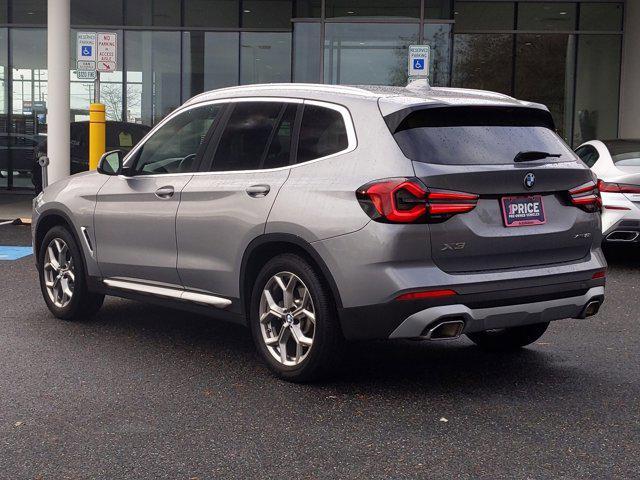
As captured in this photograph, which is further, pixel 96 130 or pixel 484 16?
pixel 484 16

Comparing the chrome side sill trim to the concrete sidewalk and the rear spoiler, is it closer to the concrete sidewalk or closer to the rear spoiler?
the rear spoiler

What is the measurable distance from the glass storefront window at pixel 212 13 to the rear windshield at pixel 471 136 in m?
18.6

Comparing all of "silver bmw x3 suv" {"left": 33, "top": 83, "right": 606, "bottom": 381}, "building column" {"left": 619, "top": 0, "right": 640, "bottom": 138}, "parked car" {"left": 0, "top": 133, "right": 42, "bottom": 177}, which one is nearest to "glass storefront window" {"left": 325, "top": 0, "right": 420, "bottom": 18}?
"building column" {"left": 619, "top": 0, "right": 640, "bottom": 138}

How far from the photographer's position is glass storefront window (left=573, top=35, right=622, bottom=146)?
2344 cm

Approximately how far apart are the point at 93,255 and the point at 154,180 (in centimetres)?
88

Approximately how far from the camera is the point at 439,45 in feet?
70.7

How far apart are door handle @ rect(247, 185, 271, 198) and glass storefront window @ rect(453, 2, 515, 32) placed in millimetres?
18860

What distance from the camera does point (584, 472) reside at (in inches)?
161

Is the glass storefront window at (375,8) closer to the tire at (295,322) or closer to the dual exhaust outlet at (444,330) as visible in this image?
the tire at (295,322)

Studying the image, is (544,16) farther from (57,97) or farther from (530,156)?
(530,156)

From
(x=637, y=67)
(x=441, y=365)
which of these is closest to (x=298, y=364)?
(x=441, y=365)

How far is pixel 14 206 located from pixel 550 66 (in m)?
13.0

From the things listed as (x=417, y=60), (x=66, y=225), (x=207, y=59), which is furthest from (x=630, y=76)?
(x=66, y=225)

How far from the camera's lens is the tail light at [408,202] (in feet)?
16.3
